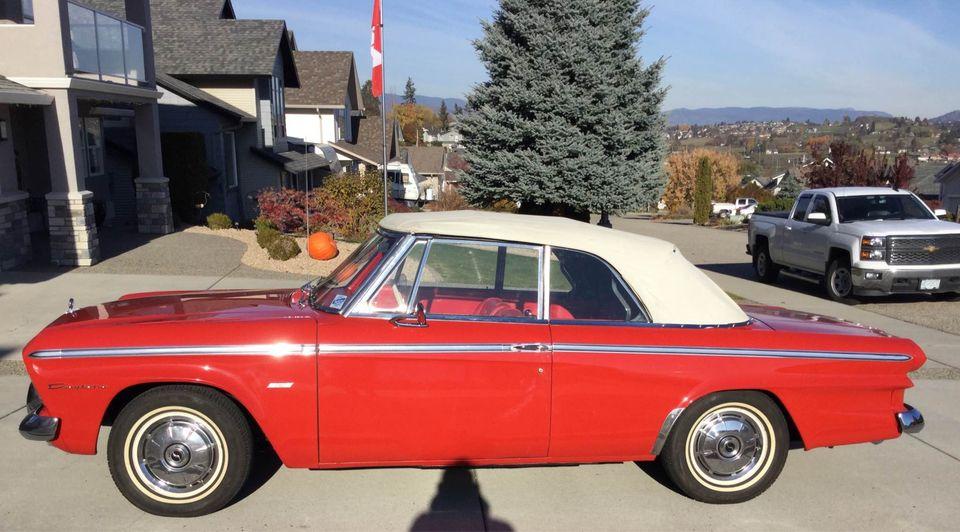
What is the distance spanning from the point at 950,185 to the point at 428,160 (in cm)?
3929

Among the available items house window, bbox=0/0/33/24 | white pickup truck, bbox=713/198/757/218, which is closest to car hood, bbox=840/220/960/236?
house window, bbox=0/0/33/24

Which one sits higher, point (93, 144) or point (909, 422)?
point (93, 144)

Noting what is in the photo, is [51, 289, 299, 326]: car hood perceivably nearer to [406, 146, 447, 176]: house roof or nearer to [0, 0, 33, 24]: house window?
[0, 0, 33, 24]: house window

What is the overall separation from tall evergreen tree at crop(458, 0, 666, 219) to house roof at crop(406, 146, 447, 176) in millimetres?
48848

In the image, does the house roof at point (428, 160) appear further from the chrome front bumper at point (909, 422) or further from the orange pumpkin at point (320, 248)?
the chrome front bumper at point (909, 422)

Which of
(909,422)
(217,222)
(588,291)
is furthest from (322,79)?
(909,422)

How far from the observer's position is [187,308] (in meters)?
4.23

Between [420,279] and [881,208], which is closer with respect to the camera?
[420,279]

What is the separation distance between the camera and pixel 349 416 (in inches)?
150

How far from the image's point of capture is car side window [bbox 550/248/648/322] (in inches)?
162

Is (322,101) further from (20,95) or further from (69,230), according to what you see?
(20,95)

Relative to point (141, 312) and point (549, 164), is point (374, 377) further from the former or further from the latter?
point (549, 164)

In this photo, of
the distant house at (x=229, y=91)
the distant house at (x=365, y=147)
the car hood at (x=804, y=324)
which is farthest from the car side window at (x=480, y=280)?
the distant house at (x=365, y=147)

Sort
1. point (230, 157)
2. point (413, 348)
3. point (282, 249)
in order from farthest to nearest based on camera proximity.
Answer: point (230, 157), point (282, 249), point (413, 348)
